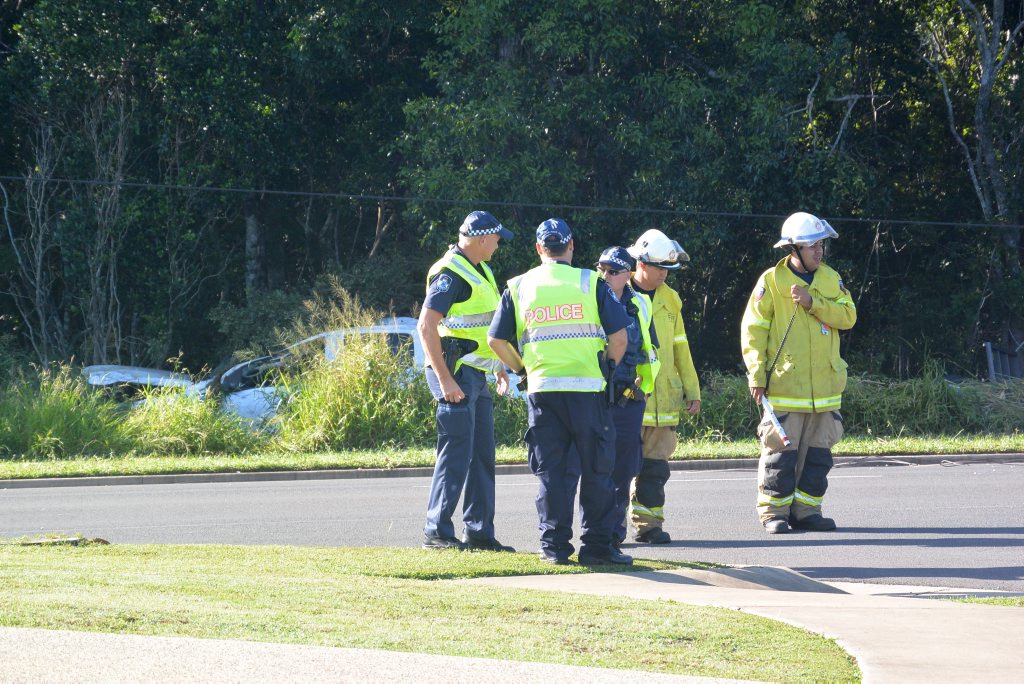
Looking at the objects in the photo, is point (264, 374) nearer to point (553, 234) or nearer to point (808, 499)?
point (808, 499)

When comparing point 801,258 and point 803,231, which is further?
point 801,258

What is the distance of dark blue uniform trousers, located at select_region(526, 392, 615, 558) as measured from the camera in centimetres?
754

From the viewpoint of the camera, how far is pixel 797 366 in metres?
9.48

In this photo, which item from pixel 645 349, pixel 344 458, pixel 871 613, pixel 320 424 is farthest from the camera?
pixel 320 424

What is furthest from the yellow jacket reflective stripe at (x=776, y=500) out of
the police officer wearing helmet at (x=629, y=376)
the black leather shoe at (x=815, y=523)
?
the police officer wearing helmet at (x=629, y=376)

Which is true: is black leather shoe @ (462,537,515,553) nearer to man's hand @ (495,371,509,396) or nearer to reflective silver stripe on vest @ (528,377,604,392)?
man's hand @ (495,371,509,396)

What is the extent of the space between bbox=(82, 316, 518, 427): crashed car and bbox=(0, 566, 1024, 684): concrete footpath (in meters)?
10.1

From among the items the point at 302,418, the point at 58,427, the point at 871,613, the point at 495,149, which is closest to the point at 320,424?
the point at 302,418

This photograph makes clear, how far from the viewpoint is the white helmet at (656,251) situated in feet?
29.6

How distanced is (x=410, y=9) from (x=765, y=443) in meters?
15.6

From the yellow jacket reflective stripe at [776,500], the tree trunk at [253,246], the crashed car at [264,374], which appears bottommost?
the yellow jacket reflective stripe at [776,500]

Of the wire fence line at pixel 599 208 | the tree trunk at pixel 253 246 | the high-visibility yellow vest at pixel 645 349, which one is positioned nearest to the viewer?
the high-visibility yellow vest at pixel 645 349

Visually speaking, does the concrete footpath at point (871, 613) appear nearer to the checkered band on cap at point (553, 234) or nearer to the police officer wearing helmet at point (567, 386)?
the police officer wearing helmet at point (567, 386)

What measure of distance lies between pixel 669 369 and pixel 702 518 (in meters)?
1.84
